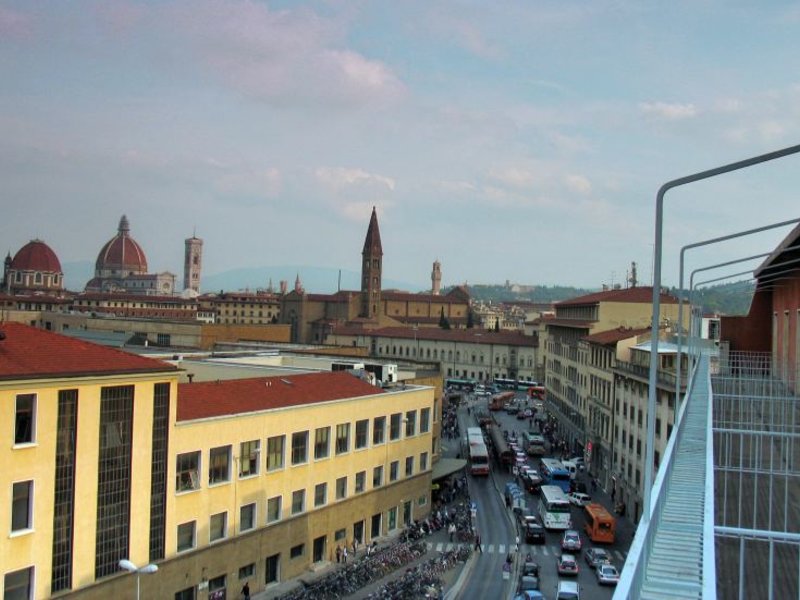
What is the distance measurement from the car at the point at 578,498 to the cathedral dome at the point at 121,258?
16749 centimetres

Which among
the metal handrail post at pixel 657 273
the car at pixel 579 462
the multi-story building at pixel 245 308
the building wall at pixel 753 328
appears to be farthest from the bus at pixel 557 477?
the multi-story building at pixel 245 308

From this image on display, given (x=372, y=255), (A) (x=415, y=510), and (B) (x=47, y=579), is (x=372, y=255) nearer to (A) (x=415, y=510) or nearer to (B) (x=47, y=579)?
(A) (x=415, y=510)

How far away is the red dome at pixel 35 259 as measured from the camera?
478 feet

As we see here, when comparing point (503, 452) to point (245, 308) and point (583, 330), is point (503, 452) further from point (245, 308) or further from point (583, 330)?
A: point (245, 308)

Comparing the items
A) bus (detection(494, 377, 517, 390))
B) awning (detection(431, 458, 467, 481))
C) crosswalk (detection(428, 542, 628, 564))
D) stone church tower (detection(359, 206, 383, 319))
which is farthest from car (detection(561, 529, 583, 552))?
stone church tower (detection(359, 206, 383, 319))

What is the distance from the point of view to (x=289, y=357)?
149 feet

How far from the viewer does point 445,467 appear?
130 feet

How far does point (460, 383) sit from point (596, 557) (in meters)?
71.1

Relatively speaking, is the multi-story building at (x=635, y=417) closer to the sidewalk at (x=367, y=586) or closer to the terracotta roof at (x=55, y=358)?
the sidewalk at (x=367, y=586)

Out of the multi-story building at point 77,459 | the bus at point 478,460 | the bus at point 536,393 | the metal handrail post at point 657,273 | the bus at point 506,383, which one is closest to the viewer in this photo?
the metal handrail post at point 657,273

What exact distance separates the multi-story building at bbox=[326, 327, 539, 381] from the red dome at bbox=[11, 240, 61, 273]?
242ft

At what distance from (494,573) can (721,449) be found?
48.7 ft

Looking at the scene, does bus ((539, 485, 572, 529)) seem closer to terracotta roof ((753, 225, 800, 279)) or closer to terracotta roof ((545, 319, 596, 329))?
terracotta roof ((753, 225, 800, 279))

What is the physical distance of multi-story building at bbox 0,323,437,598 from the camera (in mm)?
18359
